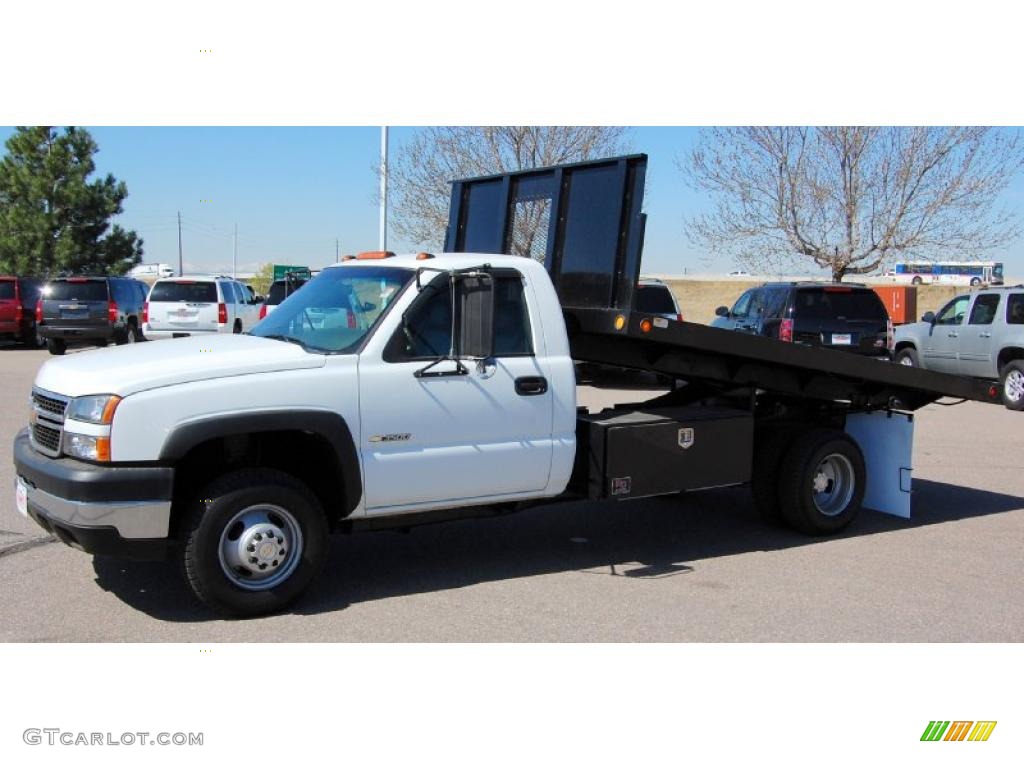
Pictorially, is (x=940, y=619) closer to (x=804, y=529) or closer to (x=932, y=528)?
(x=804, y=529)

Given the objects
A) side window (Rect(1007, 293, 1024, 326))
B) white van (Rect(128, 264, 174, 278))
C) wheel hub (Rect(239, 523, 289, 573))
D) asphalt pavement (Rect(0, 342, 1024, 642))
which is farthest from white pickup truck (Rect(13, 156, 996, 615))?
white van (Rect(128, 264, 174, 278))

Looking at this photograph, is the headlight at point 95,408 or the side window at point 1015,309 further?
the side window at point 1015,309

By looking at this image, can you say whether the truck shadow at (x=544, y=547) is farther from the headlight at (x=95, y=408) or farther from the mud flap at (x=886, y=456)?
the headlight at (x=95, y=408)

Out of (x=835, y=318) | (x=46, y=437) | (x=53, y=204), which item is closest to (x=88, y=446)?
(x=46, y=437)

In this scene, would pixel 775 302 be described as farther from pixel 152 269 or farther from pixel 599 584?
pixel 152 269

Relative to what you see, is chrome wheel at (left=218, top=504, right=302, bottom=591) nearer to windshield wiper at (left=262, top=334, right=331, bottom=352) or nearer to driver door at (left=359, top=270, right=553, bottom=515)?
driver door at (left=359, top=270, right=553, bottom=515)

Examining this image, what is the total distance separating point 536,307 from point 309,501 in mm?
1862

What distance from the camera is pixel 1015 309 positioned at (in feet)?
53.2

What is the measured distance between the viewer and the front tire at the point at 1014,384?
15992mm

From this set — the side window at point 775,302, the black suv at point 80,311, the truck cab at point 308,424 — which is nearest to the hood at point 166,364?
the truck cab at point 308,424

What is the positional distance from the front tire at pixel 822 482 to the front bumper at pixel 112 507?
4506mm

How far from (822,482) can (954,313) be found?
11369mm

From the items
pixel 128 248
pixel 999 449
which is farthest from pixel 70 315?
pixel 999 449

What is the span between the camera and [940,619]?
18.8 feet
